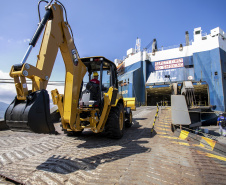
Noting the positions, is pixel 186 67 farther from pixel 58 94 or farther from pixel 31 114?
pixel 31 114

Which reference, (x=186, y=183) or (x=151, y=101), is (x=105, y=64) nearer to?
(x=186, y=183)

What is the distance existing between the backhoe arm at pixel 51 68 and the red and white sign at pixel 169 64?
24972 mm

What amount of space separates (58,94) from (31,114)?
1.82m

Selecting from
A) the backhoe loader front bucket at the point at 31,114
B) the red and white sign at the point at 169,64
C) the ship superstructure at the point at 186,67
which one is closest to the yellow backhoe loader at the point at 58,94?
the backhoe loader front bucket at the point at 31,114

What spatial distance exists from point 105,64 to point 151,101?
3321cm

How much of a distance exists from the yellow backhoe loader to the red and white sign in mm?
23735

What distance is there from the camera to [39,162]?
119 inches

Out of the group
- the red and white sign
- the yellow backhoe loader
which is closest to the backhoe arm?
the yellow backhoe loader

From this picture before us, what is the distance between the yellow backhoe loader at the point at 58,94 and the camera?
2.70 m

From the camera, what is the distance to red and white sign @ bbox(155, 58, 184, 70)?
2558 cm

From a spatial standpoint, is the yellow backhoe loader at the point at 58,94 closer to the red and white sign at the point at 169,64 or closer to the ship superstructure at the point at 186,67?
the ship superstructure at the point at 186,67

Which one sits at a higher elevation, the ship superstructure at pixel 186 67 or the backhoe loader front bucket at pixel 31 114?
the ship superstructure at pixel 186 67

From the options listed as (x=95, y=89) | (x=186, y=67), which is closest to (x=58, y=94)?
(x=95, y=89)

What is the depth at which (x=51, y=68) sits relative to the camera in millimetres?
3342
